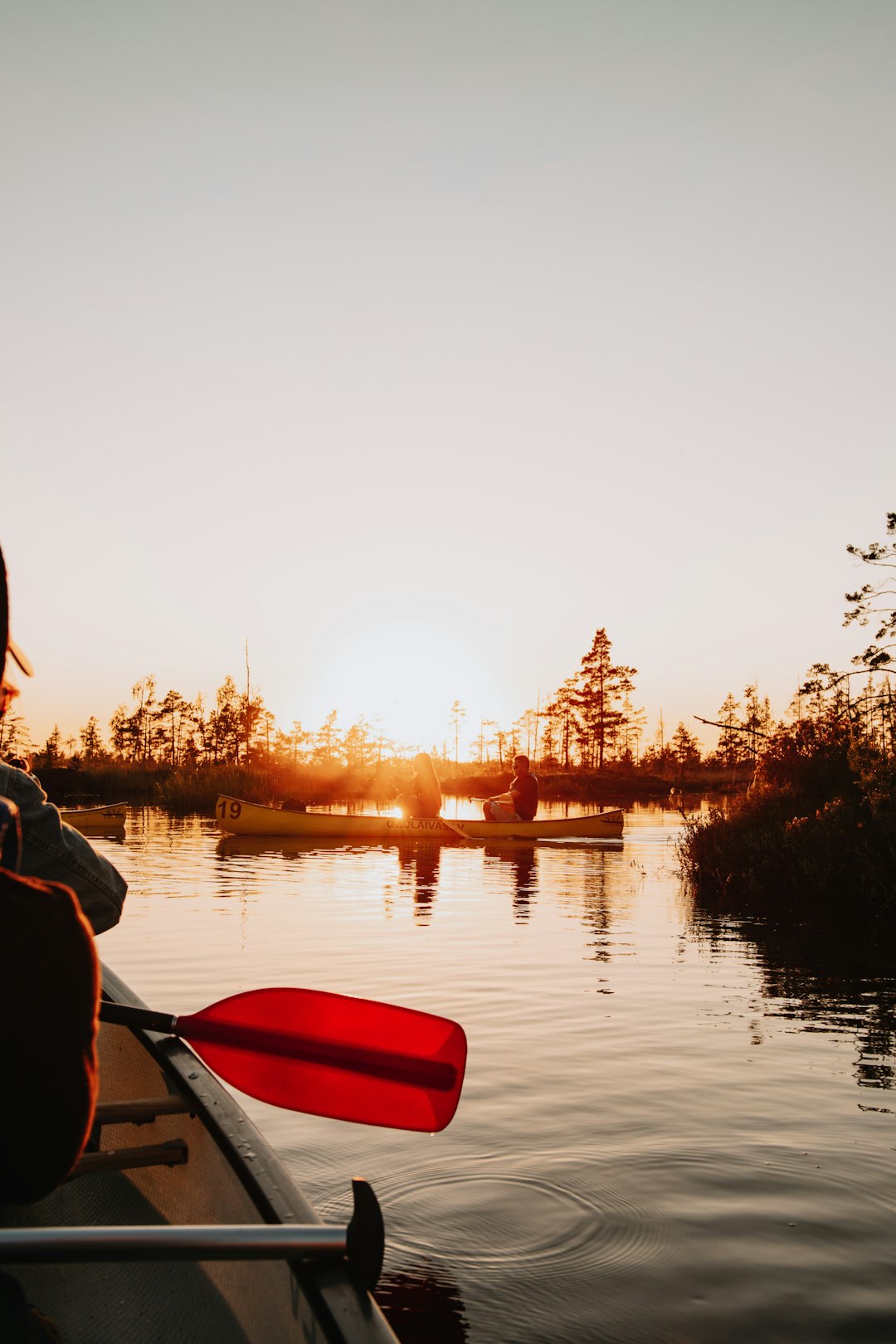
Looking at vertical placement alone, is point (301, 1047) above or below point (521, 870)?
above

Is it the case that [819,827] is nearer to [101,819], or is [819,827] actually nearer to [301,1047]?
[301,1047]

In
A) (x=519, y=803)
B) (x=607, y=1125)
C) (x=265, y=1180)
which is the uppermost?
(x=265, y=1180)

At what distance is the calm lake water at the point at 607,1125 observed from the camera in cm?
375

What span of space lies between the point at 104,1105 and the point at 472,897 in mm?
12161

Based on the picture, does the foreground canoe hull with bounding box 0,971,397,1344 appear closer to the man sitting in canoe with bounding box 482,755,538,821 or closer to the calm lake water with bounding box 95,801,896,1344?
the calm lake water with bounding box 95,801,896,1344

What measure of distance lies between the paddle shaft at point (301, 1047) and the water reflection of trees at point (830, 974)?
4.37 metres

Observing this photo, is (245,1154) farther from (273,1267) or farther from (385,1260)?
(385,1260)

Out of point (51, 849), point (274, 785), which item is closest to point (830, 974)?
point (51, 849)

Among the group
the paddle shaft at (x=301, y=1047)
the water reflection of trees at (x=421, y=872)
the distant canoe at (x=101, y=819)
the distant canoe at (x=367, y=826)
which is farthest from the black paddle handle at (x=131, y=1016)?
the distant canoe at (x=101, y=819)

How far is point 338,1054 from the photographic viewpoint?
3.16 meters

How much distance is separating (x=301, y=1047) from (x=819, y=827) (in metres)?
11.7

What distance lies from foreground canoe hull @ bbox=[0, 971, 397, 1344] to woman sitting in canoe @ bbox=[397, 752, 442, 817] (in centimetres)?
1992

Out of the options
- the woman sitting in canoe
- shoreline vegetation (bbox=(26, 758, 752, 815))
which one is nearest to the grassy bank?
the woman sitting in canoe

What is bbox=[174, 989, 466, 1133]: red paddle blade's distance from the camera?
3.05m
